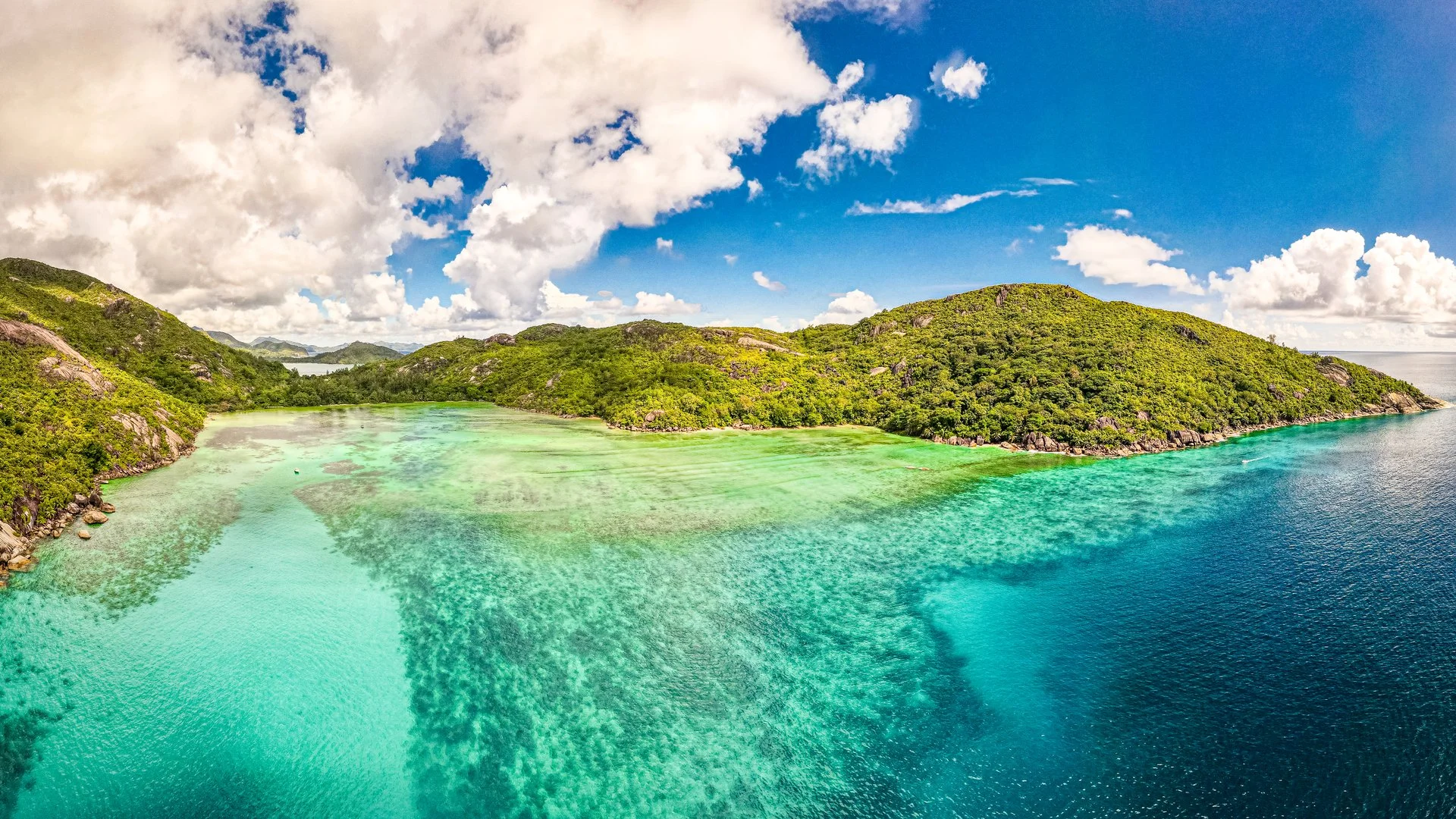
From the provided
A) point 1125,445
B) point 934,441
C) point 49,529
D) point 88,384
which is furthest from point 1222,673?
point 88,384

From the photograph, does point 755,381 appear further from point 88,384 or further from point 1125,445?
point 88,384

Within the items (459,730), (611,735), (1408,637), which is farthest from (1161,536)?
(459,730)

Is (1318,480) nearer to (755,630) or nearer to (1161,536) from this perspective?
(1161,536)

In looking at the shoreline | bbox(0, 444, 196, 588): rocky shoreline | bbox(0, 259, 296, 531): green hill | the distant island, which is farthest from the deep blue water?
bbox(0, 259, 296, 531): green hill

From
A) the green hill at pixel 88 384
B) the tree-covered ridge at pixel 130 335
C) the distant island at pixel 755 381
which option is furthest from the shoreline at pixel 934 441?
the tree-covered ridge at pixel 130 335

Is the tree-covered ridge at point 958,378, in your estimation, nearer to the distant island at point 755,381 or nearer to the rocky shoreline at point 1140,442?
the distant island at point 755,381

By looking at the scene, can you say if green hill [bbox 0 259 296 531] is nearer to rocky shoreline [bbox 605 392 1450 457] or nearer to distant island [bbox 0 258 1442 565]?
distant island [bbox 0 258 1442 565]
